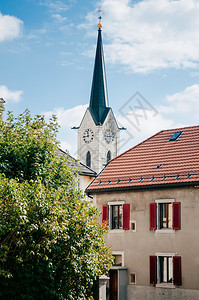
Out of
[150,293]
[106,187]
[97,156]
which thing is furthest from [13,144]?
[97,156]

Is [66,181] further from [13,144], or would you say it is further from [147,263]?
[147,263]

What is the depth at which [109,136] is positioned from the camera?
298ft

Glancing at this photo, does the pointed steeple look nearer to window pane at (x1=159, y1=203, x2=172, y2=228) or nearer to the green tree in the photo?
window pane at (x1=159, y1=203, x2=172, y2=228)

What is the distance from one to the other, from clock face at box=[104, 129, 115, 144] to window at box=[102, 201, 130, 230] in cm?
6249

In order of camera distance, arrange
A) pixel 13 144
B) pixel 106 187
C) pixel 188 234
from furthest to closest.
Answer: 1. pixel 106 187
2. pixel 188 234
3. pixel 13 144

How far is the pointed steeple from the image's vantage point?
84438 millimetres

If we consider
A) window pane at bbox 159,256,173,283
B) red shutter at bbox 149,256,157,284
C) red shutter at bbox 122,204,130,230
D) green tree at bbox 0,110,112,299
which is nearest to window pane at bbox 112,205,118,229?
red shutter at bbox 122,204,130,230

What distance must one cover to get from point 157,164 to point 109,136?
208ft

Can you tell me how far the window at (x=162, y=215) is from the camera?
2505cm

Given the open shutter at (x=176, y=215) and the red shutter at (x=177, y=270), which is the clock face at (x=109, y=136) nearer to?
the open shutter at (x=176, y=215)

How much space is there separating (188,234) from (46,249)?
8938 mm

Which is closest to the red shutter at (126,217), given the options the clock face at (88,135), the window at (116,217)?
the window at (116,217)

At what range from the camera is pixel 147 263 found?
83.3 ft

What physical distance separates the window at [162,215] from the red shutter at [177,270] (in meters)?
1.53
